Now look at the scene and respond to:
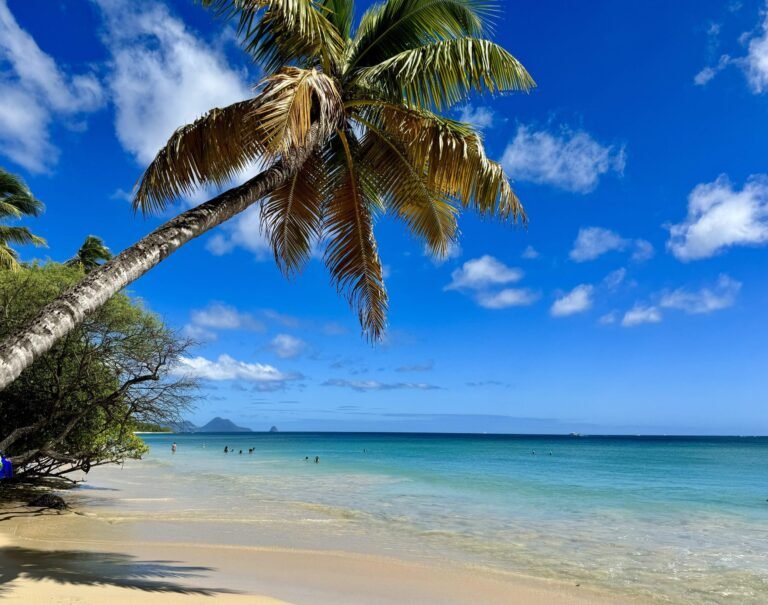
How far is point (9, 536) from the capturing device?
956cm

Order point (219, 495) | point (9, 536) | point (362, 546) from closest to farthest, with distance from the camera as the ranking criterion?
point (9, 536)
point (362, 546)
point (219, 495)

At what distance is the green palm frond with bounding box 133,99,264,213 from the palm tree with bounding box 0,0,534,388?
0.04ft

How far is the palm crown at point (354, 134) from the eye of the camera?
6.15 meters

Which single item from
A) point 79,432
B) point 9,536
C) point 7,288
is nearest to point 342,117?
point 9,536

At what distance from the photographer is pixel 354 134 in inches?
313

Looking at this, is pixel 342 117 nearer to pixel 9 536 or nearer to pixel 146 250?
pixel 146 250

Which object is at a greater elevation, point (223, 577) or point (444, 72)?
point (444, 72)

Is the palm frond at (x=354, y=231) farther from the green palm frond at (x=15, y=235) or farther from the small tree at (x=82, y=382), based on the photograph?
the green palm frond at (x=15, y=235)

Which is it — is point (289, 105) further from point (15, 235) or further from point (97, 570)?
point (15, 235)

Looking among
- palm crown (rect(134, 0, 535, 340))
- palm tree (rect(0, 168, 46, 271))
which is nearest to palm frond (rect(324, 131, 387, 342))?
palm crown (rect(134, 0, 535, 340))

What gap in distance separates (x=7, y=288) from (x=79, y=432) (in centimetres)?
369

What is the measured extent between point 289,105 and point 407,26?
3382 mm

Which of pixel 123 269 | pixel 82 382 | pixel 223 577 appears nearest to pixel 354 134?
pixel 123 269

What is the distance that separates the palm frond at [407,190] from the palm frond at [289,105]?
57.2 inches
